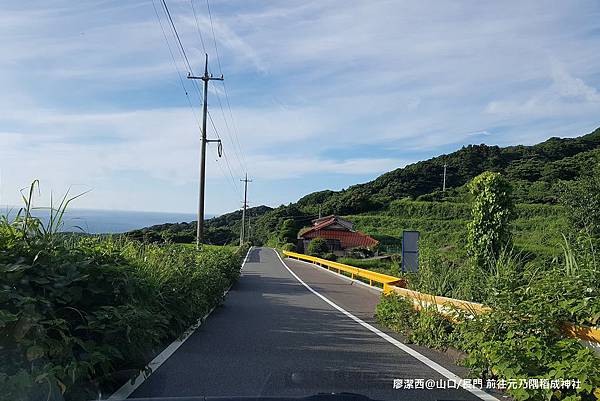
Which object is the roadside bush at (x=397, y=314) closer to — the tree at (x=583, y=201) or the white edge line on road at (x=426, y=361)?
the white edge line on road at (x=426, y=361)

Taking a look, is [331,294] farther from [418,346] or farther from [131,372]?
[131,372]

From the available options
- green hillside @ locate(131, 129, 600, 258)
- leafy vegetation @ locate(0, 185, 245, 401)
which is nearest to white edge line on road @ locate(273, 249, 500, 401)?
leafy vegetation @ locate(0, 185, 245, 401)

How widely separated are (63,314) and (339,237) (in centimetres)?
6547

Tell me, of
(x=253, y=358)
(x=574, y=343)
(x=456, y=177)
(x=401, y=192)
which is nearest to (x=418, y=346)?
(x=253, y=358)

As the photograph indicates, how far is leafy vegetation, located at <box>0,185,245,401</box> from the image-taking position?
4.34m

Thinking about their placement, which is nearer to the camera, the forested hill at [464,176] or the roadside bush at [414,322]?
the roadside bush at [414,322]

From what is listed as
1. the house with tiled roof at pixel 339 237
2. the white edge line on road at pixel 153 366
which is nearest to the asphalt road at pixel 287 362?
the white edge line on road at pixel 153 366

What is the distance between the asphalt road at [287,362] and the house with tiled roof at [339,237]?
50841 mm

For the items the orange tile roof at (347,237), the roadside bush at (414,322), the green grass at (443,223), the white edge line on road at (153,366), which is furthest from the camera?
the orange tile roof at (347,237)

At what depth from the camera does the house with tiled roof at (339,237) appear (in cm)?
6544

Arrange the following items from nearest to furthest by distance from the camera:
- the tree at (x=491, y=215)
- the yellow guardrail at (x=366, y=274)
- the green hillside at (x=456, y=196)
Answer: the yellow guardrail at (x=366, y=274) → the tree at (x=491, y=215) → the green hillside at (x=456, y=196)

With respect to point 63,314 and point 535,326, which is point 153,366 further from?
point 535,326

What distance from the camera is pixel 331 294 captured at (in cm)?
1964

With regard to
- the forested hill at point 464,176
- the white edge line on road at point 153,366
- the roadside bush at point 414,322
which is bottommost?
the white edge line on road at point 153,366
